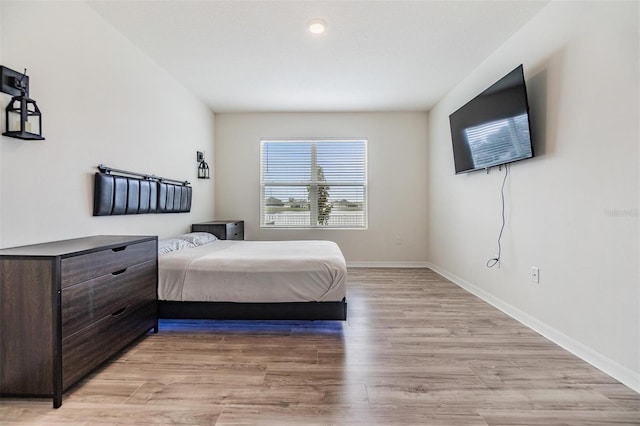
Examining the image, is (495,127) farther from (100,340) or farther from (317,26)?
(100,340)

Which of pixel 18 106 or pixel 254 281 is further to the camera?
pixel 254 281

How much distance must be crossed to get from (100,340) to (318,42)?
2.90 meters

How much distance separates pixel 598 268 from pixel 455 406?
4.36ft

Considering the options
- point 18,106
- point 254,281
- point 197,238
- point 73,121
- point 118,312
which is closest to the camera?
point 18,106

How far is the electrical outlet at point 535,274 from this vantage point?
2426 millimetres

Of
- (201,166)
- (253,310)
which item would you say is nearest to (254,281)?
(253,310)

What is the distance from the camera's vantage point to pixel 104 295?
177 centimetres

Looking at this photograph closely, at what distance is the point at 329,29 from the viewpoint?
2.58 m

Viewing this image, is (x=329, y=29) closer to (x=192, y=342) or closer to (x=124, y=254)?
(x=124, y=254)

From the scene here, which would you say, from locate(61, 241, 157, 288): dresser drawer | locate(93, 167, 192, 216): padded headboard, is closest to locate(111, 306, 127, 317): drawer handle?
locate(61, 241, 157, 288): dresser drawer

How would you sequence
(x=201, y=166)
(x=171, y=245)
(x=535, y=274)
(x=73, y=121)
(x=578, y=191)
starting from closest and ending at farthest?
1. (x=578, y=191)
2. (x=73, y=121)
3. (x=535, y=274)
4. (x=171, y=245)
5. (x=201, y=166)

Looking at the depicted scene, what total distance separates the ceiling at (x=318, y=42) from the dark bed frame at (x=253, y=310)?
2350 millimetres

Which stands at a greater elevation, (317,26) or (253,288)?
(317,26)

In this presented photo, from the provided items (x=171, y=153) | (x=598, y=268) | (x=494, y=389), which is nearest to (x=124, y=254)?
(x=171, y=153)
